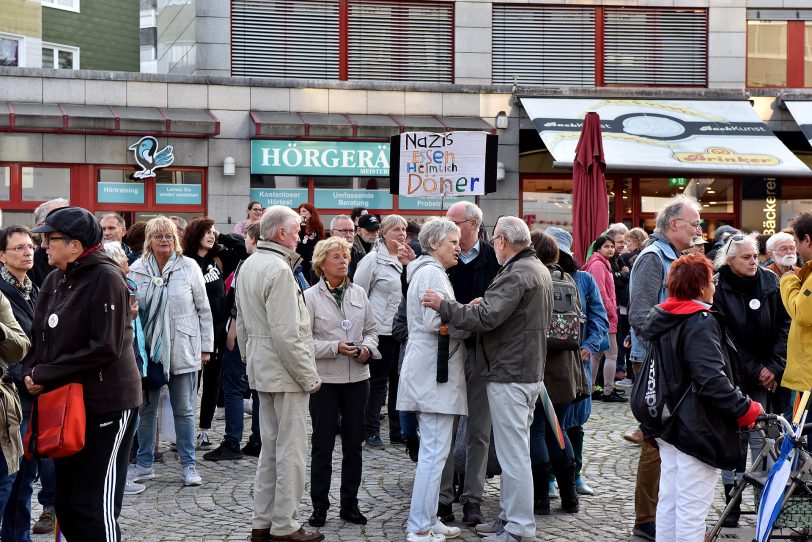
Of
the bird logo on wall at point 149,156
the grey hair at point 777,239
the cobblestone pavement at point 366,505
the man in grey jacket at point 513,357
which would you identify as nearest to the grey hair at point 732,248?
the grey hair at point 777,239

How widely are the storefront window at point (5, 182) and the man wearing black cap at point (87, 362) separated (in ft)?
49.0

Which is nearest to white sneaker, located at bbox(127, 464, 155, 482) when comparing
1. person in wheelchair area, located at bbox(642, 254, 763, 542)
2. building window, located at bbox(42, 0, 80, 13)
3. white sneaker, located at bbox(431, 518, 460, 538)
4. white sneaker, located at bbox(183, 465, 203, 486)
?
white sneaker, located at bbox(183, 465, 203, 486)

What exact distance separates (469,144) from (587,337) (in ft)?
15.9

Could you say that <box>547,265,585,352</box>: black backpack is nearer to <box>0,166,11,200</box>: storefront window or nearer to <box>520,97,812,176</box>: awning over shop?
<box>520,97,812,176</box>: awning over shop

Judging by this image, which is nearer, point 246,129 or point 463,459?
point 463,459

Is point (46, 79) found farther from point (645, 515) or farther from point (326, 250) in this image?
point (645, 515)

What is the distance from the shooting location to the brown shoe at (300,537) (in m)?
6.79

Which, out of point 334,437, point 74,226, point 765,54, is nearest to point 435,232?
point 334,437

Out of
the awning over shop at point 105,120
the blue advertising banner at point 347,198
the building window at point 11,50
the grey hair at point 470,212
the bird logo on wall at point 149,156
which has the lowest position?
the grey hair at point 470,212

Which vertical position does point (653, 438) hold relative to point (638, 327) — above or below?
below

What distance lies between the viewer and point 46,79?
64.4 ft

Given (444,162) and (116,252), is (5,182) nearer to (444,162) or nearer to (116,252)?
(444,162)

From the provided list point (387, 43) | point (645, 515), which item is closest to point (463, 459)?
point (645, 515)

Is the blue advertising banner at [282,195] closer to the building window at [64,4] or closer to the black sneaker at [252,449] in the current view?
the black sneaker at [252,449]
